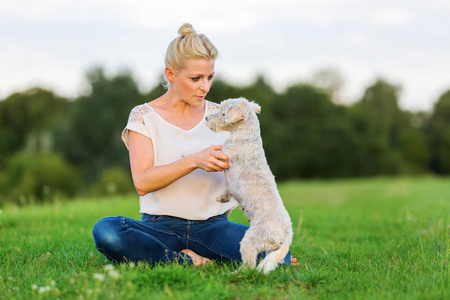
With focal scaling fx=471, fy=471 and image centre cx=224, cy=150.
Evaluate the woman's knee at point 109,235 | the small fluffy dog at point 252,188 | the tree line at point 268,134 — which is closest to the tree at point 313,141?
the tree line at point 268,134

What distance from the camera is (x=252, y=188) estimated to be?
4078 millimetres

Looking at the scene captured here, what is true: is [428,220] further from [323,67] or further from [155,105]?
[323,67]

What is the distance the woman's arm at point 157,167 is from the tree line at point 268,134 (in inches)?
1178

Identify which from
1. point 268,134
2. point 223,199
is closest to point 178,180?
point 223,199

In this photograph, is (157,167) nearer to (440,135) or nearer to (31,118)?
(31,118)

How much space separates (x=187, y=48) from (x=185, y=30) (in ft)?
0.94

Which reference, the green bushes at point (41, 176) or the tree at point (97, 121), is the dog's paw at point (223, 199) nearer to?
the green bushes at point (41, 176)

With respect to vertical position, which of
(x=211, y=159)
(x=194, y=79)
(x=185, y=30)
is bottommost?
(x=211, y=159)

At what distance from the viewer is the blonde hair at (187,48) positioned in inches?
177

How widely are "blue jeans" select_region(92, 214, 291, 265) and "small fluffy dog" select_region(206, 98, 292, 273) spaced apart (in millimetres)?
352

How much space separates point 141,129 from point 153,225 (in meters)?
0.95

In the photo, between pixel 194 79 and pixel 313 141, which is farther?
pixel 313 141

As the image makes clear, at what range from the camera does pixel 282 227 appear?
3.91m

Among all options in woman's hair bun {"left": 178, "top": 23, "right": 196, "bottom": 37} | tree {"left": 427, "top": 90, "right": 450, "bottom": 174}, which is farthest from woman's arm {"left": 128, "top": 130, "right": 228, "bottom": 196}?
tree {"left": 427, "top": 90, "right": 450, "bottom": 174}
